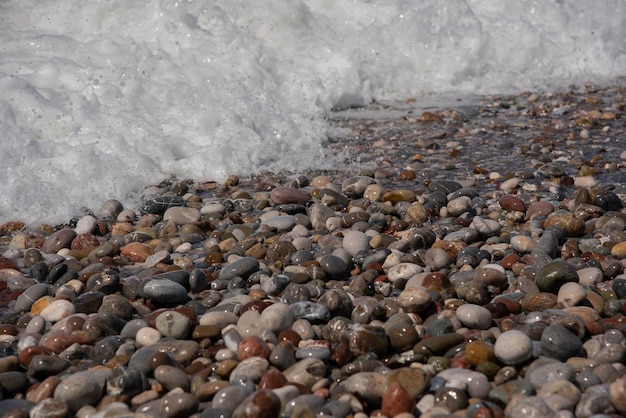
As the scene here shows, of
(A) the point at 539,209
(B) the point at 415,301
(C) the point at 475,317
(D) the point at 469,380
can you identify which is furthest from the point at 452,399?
(A) the point at 539,209

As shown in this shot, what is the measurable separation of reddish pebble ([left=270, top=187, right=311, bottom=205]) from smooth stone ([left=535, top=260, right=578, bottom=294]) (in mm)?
1948

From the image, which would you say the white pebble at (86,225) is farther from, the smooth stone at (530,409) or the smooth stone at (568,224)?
the smooth stone at (530,409)

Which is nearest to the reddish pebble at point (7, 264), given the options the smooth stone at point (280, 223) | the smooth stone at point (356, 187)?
the smooth stone at point (280, 223)

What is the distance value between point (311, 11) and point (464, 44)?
6.55 feet

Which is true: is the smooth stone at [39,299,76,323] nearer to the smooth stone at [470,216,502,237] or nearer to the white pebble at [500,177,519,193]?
the smooth stone at [470,216,502,237]

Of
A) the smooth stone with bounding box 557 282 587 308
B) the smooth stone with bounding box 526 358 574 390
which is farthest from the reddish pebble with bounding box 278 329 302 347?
the smooth stone with bounding box 557 282 587 308

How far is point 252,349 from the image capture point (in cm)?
277

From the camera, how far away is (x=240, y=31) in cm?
825

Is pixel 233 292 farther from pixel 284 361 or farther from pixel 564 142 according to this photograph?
pixel 564 142

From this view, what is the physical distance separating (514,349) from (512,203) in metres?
2.01

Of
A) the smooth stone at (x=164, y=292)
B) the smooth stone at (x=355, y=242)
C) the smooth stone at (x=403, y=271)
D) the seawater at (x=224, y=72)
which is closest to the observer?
the smooth stone at (x=164, y=292)

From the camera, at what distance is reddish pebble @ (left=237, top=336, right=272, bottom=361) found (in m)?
2.76

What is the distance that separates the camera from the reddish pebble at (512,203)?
448 cm

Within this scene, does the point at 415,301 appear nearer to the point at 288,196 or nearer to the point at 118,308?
the point at 118,308
